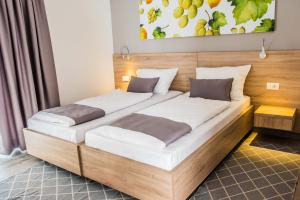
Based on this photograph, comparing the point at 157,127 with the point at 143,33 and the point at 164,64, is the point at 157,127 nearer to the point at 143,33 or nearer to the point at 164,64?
the point at 164,64

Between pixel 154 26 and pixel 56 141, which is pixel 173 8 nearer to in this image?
pixel 154 26

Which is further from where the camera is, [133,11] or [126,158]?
[133,11]

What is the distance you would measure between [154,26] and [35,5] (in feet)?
5.75

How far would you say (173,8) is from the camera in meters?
3.68

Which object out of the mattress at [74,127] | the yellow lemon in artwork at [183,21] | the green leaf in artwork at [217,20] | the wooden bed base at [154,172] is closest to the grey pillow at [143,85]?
the mattress at [74,127]

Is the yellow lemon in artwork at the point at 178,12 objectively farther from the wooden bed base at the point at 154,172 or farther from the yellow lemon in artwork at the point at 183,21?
the wooden bed base at the point at 154,172

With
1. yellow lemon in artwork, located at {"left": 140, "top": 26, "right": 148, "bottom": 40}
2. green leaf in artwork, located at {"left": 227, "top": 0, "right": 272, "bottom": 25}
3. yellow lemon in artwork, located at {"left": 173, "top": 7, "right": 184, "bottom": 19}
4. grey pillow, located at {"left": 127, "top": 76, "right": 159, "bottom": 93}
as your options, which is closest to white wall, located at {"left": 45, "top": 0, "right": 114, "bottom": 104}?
yellow lemon in artwork, located at {"left": 140, "top": 26, "right": 148, "bottom": 40}

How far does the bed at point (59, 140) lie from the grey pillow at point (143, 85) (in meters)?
0.73

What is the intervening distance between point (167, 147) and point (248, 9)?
2232 millimetres

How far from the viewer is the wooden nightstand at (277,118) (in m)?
2.73

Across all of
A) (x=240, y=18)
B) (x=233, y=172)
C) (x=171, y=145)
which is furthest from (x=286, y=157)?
(x=240, y=18)

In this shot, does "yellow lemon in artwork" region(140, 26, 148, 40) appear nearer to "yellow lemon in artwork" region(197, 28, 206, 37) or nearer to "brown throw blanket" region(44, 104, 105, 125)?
"yellow lemon in artwork" region(197, 28, 206, 37)

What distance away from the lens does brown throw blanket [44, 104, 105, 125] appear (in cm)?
254

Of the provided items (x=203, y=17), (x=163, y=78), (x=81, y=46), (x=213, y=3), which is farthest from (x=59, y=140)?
(x=213, y=3)
